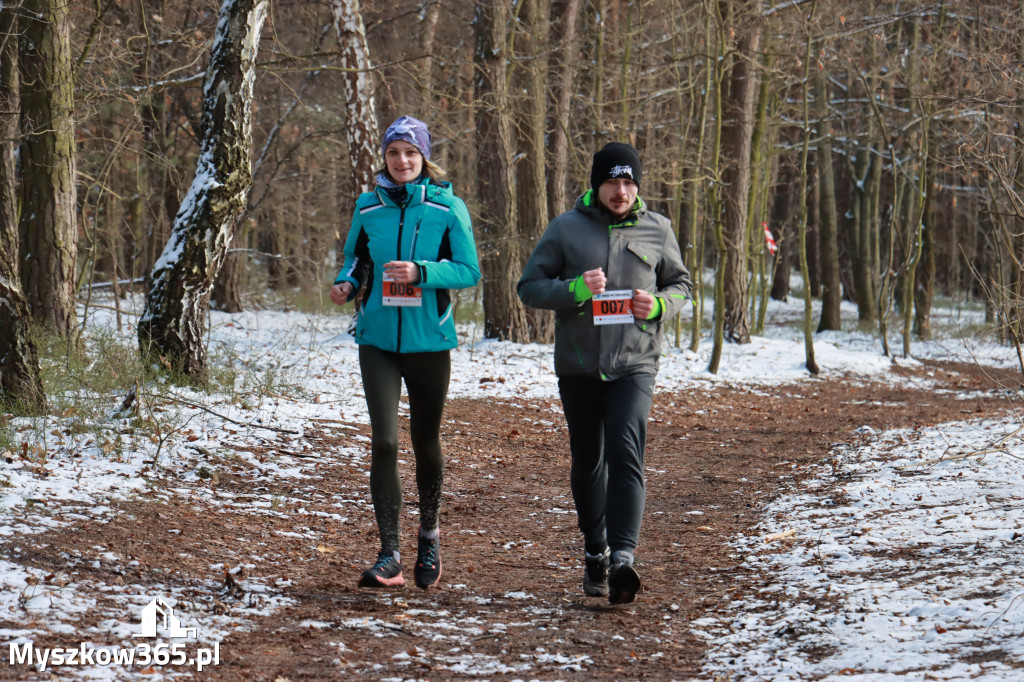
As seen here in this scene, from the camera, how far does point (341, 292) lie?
464cm

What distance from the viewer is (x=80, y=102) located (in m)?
9.37

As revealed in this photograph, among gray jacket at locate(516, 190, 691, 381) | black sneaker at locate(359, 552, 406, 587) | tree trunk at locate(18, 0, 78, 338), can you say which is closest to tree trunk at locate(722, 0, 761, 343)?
tree trunk at locate(18, 0, 78, 338)

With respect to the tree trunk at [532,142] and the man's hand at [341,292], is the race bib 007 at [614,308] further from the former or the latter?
the tree trunk at [532,142]

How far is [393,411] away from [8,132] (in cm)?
463

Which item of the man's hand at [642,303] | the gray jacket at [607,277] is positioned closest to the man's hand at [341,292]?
the gray jacket at [607,277]

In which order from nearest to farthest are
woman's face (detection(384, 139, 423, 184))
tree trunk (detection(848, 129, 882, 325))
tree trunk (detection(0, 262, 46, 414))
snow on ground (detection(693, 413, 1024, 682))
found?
snow on ground (detection(693, 413, 1024, 682)), woman's face (detection(384, 139, 423, 184)), tree trunk (detection(0, 262, 46, 414)), tree trunk (detection(848, 129, 882, 325))

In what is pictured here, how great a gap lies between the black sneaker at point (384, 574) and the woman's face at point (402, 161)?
188 cm

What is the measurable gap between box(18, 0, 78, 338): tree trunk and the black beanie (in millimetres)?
5751

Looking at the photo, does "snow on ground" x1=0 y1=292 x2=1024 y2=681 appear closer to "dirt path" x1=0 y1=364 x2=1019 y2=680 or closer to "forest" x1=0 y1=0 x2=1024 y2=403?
"dirt path" x1=0 y1=364 x2=1019 y2=680

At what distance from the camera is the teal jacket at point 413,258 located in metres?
4.70

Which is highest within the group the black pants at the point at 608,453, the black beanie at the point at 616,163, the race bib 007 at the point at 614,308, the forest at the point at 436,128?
the forest at the point at 436,128

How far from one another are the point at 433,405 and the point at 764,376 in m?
12.3

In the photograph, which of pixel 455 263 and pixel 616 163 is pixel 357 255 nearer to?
pixel 455 263

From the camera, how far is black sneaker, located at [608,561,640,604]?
4.55 m
